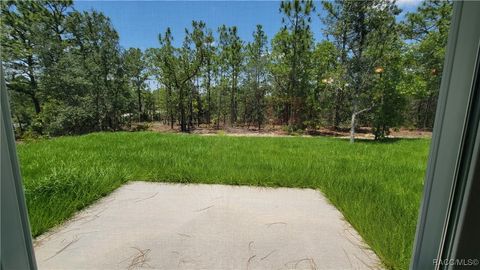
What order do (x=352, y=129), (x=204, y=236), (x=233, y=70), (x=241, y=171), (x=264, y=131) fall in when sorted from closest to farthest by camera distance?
(x=204, y=236) → (x=241, y=171) → (x=233, y=70) → (x=352, y=129) → (x=264, y=131)

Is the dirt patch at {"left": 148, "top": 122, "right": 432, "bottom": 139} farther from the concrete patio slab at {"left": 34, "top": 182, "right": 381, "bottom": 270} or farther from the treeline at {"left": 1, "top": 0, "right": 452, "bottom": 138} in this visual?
the concrete patio slab at {"left": 34, "top": 182, "right": 381, "bottom": 270}

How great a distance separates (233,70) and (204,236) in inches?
66.6

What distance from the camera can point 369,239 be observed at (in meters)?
0.97

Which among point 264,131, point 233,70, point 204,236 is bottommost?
point 204,236

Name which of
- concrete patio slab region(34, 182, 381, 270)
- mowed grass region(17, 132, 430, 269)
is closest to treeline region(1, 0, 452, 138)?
mowed grass region(17, 132, 430, 269)

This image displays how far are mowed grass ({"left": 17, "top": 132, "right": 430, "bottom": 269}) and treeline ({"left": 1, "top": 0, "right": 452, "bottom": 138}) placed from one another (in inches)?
9.1

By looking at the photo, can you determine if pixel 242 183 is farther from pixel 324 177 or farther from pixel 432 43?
pixel 432 43

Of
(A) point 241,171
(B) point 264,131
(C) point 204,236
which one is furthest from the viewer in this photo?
(B) point 264,131

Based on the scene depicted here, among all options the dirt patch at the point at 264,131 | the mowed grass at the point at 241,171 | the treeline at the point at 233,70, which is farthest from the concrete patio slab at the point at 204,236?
the dirt patch at the point at 264,131

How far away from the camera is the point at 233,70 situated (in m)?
2.27

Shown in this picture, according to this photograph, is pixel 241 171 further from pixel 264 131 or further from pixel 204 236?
pixel 264 131

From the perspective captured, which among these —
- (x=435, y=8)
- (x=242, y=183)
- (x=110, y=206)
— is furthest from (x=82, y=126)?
(x=435, y=8)

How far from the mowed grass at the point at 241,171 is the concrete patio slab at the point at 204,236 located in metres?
0.11

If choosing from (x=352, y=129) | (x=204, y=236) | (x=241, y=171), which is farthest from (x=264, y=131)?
(x=204, y=236)
